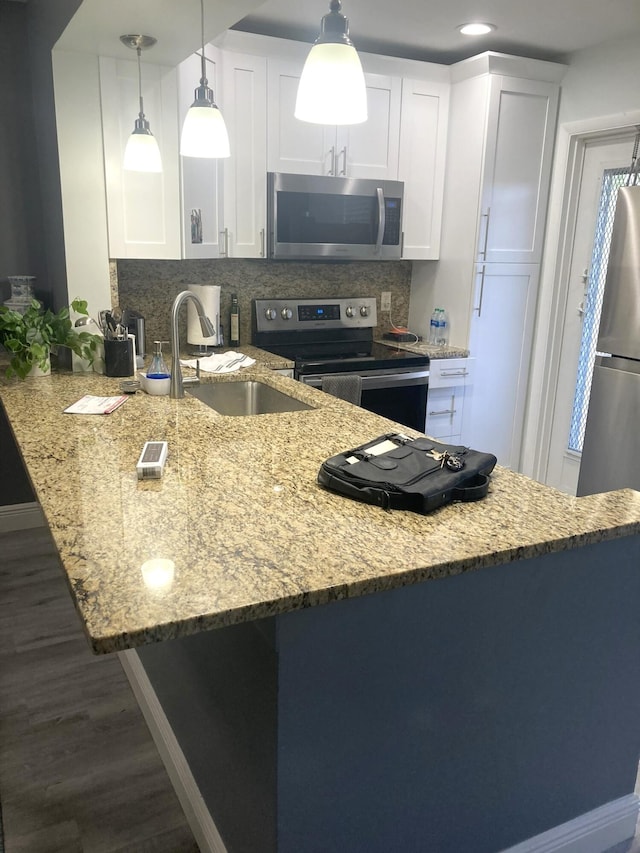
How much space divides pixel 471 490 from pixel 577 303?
8.97 ft

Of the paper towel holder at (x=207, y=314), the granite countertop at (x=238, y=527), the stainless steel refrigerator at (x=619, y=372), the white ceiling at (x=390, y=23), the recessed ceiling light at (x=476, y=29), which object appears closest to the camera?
the granite countertop at (x=238, y=527)

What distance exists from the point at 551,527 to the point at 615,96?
9.52ft

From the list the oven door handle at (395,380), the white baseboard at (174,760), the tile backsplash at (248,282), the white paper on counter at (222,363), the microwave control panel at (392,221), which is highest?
the microwave control panel at (392,221)

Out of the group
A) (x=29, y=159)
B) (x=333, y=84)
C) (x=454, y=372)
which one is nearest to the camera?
(x=333, y=84)

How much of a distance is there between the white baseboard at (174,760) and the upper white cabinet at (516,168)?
2.69 metres

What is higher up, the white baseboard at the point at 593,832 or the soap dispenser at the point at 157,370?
the soap dispenser at the point at 157,370

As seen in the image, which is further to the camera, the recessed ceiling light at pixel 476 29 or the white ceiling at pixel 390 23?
the recessed ceiling light at pixel 476 29

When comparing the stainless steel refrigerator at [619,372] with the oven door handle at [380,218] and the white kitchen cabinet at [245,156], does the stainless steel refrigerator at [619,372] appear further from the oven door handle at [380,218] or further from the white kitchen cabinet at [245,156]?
the white kitchen cabinet at [245,156]

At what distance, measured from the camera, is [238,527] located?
4.42ft

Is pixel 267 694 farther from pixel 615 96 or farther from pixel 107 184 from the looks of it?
pixel 615 96

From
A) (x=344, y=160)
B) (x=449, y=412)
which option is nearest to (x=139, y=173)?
(x=344, y=160)

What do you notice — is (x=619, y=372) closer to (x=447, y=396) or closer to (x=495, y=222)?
(x=447, y=396)

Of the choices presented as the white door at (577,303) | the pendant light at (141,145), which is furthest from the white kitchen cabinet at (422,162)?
the pendant light at (141,145)

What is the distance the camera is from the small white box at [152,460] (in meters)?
1.62
